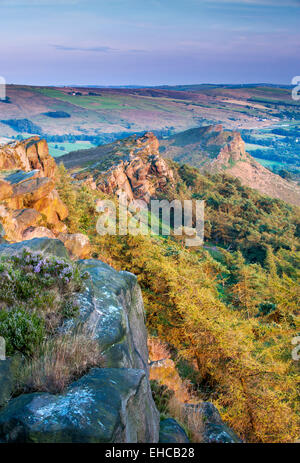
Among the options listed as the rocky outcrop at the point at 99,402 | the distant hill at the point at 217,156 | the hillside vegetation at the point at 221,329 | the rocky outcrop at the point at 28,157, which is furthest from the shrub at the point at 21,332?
Result: the distant hill at the point at 217,156

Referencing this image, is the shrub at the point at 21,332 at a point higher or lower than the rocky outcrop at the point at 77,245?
higher

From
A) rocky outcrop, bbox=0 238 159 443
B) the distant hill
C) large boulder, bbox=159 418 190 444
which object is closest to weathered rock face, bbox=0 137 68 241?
rocky outcrop, bbox=0 238 159 443

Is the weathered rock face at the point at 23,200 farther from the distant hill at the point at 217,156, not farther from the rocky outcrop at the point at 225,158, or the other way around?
the rocky outcrop at the point at 225,158

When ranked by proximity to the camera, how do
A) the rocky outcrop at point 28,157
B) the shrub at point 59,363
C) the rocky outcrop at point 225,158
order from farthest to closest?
the rocky outcrop at point 225,158 → the rocky outcrop at point 28,157 → the shrub at point 59,363

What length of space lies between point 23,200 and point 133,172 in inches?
1482

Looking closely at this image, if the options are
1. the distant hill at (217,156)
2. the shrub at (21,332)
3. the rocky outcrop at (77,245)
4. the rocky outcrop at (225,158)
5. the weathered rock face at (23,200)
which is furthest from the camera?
the rocky outcrop at (225,158)

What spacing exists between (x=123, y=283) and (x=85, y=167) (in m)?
50.8

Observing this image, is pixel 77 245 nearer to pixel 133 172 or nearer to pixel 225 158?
pixel 133 172

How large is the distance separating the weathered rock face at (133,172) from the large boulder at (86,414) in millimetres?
40068

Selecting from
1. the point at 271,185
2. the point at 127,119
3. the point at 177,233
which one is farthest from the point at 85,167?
the point at 127,119

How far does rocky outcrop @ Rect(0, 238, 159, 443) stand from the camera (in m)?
2.66

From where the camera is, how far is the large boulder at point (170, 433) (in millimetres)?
4010

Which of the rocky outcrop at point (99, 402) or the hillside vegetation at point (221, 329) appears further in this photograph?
the hillside vegetation at point (221, 329)

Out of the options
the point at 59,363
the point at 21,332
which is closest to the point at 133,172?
the point at 21,332
